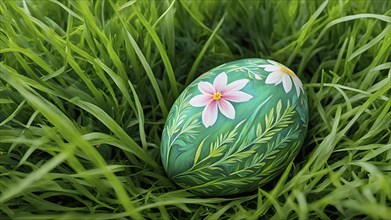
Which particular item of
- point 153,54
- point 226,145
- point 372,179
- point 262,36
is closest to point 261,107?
point 226,145

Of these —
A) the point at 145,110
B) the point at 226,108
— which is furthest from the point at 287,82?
the point at 145,110

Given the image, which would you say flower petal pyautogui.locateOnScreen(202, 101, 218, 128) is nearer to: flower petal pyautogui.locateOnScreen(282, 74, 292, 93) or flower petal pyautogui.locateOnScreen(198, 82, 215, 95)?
flower petal pyautogui.locateOnScreen(198, 82, 215, 95)

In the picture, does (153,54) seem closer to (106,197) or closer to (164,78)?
(164,78)

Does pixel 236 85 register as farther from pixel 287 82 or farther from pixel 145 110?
pixel 145 110

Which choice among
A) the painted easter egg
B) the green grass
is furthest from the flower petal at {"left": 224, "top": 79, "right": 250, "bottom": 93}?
the green grass

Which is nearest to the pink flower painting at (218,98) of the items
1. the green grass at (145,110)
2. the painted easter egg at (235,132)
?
the painted easter egg at (235,132)

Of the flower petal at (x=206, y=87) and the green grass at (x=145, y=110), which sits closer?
the green grass at (x=145, y=110)

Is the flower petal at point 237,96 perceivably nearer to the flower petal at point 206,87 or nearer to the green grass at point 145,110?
the flower petal at point 206,87
